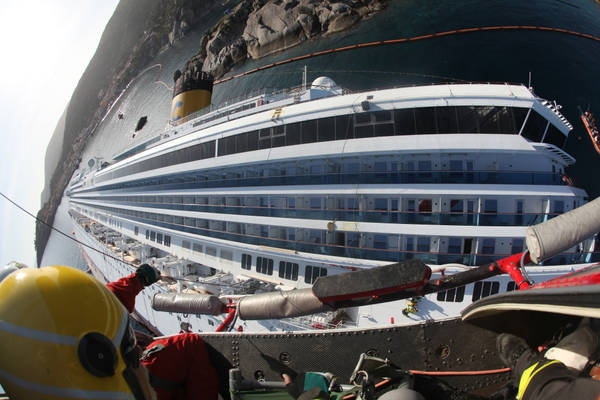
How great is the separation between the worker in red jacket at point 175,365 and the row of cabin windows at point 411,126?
262 inches

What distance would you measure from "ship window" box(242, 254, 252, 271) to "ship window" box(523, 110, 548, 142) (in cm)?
950

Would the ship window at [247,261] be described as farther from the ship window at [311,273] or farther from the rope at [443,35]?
the rope at [443,35]

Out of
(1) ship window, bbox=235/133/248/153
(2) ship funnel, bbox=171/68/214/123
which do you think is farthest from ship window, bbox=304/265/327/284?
(2) ship funnel, bbox=171/68/214/123

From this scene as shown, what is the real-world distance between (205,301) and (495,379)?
12.6 feet

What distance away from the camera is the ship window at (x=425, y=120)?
7430 millimetres

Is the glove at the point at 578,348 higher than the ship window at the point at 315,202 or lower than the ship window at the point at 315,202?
lower

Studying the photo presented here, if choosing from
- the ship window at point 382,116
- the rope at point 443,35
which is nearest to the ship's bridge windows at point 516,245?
the ship window at point 382,116

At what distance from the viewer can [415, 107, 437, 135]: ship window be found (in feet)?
24.4

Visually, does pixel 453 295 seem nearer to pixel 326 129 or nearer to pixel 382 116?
pixel 382 116

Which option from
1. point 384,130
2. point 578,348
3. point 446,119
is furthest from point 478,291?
point 578,348

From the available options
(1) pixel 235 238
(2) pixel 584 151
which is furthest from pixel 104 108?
(2) pixel 584 151

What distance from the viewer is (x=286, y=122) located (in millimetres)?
8984

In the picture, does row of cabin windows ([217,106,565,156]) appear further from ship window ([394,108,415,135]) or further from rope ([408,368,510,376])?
rope ([408,368,510,376])

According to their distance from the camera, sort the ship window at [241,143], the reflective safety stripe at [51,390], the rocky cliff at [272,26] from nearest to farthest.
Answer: the reflective safety stripe at [51,390] < the ship window at [241,143] < the rocky cliff at [272,26]
